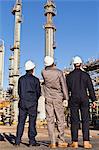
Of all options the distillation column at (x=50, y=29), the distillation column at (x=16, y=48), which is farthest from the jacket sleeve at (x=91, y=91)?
the distillation column at (x=16, y=48)

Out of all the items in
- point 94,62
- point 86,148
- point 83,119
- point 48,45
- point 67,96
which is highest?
point 48,45

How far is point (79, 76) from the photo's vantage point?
17.3 ft

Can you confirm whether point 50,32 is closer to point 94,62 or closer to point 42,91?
point 94,62

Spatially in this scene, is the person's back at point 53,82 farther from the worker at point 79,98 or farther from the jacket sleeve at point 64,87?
the worker at point 79,98

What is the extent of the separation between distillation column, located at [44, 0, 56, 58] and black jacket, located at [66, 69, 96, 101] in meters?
29.3

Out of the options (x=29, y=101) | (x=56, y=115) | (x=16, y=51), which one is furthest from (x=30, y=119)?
(x=16, y=51)

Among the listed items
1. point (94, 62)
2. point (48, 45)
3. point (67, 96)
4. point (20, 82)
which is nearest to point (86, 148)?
point (67, 96)

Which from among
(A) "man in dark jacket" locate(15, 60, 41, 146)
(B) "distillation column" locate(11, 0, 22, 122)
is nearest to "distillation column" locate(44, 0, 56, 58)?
(B) "distillation column" locate(11, 0, 22, 122)

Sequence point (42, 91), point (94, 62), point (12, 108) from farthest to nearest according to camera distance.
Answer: point (12, 108) → point (94, 62) → point (42, 91)

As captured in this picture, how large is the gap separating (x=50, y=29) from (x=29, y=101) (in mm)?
32092

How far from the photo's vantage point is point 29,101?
5.38m

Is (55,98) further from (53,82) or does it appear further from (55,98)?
(53,82)

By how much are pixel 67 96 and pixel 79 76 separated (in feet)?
1.43

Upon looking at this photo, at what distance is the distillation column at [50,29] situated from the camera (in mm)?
35281
